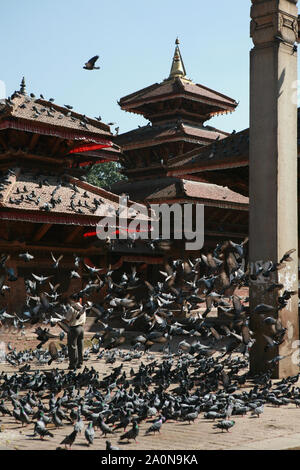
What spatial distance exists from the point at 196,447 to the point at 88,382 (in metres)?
4.60

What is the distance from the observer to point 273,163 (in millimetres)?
13914

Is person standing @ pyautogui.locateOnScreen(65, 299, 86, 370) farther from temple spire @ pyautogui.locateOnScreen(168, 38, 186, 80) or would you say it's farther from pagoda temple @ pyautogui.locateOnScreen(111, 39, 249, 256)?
temple spire @ pyautogui.locateOnScreen(168, 38, 186, 80)

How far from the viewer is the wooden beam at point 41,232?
22.0 metres

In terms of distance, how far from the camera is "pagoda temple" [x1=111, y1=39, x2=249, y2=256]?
31.8 m

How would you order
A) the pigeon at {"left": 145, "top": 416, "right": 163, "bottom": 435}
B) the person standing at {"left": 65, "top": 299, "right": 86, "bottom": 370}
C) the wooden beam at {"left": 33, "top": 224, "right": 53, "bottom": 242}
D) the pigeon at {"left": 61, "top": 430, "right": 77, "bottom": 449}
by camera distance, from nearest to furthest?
the pigeon at {"left": 61, "top": 430, "right": 77, "bottom": 449}
the pigeon at {"left": 145, "top": 416, "right": 163, "bottom": 435}
the person standing at {"left": 65, "top": 299, "right": 86, "bottom": 370}
the wooden beam at {"left": 33, "top": 224, "right": 53, "bottom": 242}

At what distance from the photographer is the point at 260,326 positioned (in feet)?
45.0

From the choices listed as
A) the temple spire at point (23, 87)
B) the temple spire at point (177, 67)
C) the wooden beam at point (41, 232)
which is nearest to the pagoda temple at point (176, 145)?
the temple spire at point (177, 67)

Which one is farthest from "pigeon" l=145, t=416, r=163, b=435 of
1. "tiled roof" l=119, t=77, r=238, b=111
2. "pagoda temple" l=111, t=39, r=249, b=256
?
"tiled roof" l=119, t=77, r=238, b=111

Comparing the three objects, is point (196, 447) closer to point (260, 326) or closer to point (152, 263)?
point (260, 326)

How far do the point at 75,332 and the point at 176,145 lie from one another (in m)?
20.8

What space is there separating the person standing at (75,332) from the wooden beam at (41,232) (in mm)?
7048

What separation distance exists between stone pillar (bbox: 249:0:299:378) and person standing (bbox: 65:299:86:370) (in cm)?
403

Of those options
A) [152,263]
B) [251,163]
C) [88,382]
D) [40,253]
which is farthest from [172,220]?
[88,382]

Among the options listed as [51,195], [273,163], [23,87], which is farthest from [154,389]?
[23,87]
